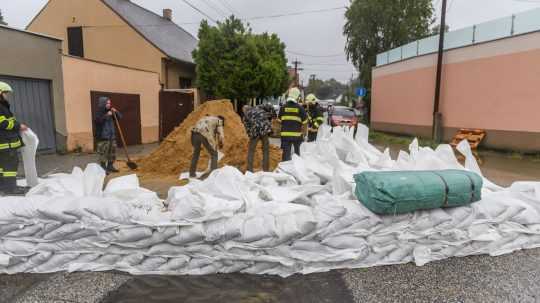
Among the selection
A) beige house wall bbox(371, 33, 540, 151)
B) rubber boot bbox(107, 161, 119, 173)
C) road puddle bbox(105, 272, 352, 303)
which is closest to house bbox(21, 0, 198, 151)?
rubber boot bbox(107, 161, 119, 173)

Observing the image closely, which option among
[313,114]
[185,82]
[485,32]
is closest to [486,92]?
[485,32]

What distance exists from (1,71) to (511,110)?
1192 centimetres

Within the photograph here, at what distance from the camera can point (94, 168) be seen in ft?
10.2

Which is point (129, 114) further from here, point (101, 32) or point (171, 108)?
point (101, 32)

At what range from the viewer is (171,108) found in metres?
12.6

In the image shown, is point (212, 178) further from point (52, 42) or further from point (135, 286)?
point (52, 42)

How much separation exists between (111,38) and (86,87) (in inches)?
294

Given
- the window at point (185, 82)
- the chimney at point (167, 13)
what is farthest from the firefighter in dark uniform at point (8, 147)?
the chimney at point (167, 13)

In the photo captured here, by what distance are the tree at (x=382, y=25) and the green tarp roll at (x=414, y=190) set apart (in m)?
21.1

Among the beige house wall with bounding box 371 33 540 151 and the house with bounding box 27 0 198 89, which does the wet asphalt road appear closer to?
the beige house wall with bounding box 371 33 540 151

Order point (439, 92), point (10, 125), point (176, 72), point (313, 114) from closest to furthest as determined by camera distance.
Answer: point (10, 125)
point (313, 114)
point (439, 92)
point (176, 72)

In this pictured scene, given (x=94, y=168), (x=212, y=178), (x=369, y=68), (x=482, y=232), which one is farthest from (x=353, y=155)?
(x=369, y=68)

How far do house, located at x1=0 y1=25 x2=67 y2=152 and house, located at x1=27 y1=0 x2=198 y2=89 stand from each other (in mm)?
6592

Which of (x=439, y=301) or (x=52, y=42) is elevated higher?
(x=52, y=42)
